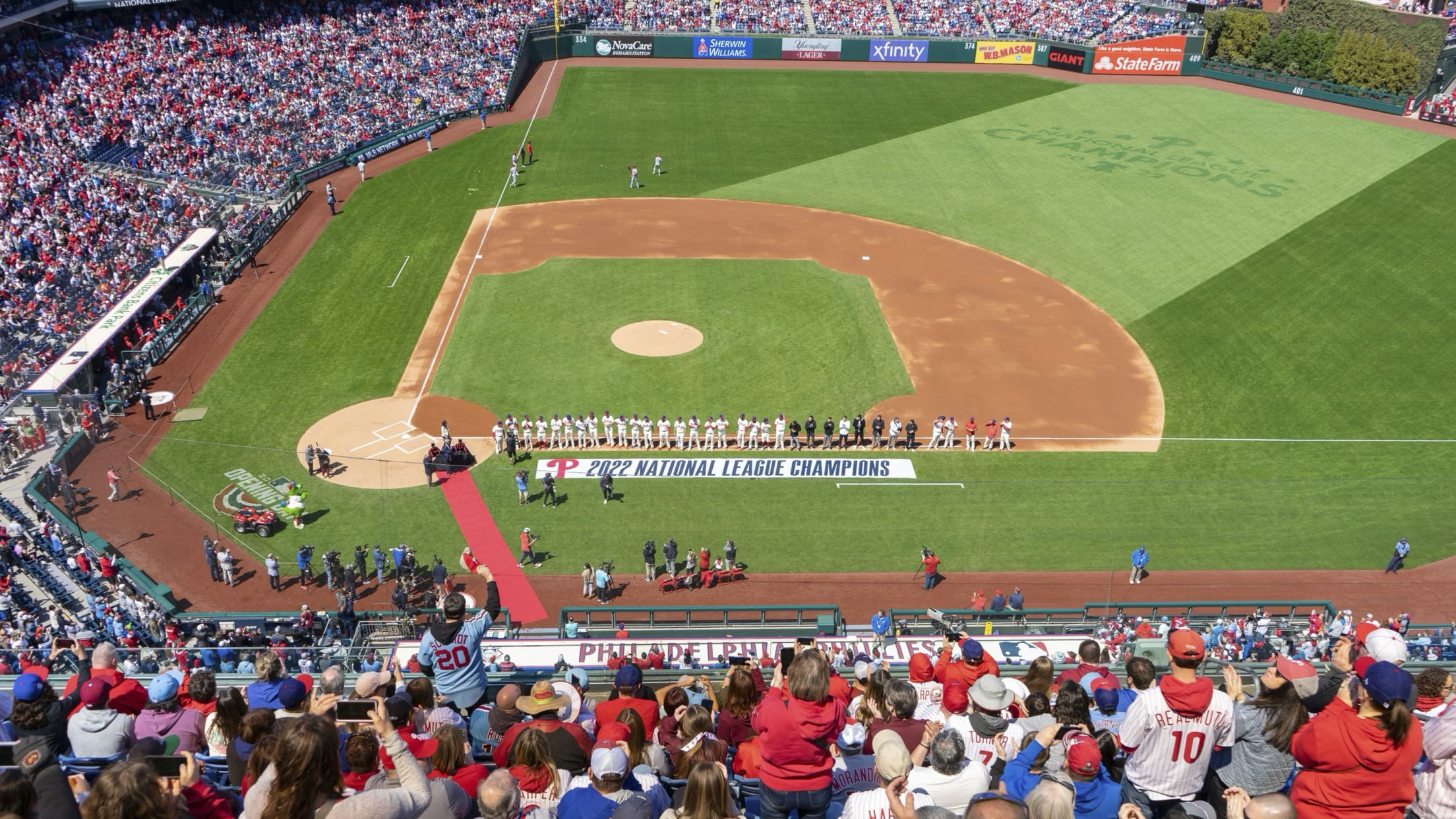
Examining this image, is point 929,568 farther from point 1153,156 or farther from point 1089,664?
point 1153,156

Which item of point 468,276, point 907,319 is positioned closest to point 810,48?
point 468,276

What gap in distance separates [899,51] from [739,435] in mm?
51392

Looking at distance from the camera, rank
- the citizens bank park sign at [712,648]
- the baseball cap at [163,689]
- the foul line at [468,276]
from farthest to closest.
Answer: the foul line at [468,276]
the citizens bank park sign at [712,648]
the baseball cap at [163,689]

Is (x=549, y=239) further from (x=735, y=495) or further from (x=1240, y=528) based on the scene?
(x=1240, y=528)

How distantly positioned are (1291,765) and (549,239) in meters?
42.4

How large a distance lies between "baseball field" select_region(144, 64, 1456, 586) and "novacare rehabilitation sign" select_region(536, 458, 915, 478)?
50 centimetres

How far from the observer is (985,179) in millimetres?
55125

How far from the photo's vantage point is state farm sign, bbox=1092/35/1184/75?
71.1 m

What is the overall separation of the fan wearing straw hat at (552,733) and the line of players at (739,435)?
22786mm

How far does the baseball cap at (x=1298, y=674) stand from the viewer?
342 inches

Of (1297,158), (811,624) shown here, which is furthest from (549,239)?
(1297,158)

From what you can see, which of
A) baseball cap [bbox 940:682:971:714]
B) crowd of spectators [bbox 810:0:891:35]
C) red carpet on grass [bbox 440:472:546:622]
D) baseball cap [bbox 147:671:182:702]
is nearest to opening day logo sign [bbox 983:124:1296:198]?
crowd of spectators [bbox 810:0:891:35]

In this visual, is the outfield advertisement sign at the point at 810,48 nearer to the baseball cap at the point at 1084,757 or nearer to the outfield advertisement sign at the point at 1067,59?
the outfield advertisement sign at the point at 1067,59

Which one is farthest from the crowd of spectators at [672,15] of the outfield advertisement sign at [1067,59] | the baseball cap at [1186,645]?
the baseball cap at [1186,645]
